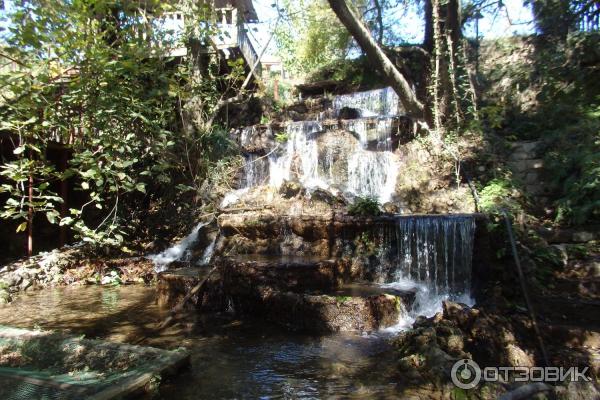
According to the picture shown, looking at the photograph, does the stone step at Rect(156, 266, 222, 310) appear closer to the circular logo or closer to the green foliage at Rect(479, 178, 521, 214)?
the circular logo

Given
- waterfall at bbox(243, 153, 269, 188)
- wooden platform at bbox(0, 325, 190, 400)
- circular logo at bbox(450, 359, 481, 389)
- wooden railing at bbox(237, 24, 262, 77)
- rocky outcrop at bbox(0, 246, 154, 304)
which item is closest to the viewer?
wooden platform at bbox(0, 325, 190, 400)

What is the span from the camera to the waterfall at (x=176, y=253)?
945 cm

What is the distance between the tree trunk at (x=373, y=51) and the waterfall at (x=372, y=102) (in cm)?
614

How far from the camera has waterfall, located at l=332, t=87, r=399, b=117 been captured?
14477 mm

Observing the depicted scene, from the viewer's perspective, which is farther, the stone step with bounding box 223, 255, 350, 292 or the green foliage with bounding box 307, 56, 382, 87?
the green foliage with bounding box 307, 56, 382, 87

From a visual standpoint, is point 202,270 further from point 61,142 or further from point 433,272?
point 61,142

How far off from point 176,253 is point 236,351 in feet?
18.7

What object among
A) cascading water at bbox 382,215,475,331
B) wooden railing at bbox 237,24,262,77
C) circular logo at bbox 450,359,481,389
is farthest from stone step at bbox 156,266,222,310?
wooden railing at bbox 237,24,262,77

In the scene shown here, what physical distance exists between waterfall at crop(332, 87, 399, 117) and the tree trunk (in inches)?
242

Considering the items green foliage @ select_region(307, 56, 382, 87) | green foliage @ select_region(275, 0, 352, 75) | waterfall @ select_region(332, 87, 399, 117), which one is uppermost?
green foliage @ select_region(275, 0, 352, 75)

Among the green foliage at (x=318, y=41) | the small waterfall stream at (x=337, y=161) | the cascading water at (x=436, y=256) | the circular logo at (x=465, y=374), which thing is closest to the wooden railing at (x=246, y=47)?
the green foliage at (x=318, y=41)

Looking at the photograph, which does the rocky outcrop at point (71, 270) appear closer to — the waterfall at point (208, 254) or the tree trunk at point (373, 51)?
the waterfall at point (208, 254)

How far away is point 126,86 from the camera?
5184 mm

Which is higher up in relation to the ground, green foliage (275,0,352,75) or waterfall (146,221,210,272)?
green foliage (275,0,352,75)
